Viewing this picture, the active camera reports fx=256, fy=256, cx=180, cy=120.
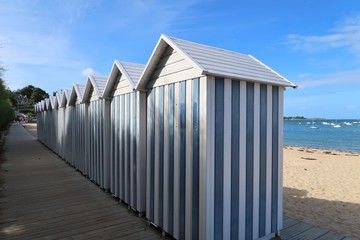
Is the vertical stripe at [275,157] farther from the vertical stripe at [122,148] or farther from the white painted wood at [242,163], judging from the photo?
the vertical stripe at [122,148]

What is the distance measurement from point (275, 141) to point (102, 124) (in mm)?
4071

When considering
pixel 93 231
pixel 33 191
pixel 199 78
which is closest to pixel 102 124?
pixel 33 191

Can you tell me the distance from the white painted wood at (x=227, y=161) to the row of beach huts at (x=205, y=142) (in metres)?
0.01

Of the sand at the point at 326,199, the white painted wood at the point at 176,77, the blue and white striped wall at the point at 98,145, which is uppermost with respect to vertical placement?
the white painted wood at the point at 176,77

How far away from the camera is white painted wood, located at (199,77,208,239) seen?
2.95 meters

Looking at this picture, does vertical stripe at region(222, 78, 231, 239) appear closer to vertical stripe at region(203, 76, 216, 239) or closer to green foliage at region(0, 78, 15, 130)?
vertical stripe at region(203, 76, 216, 239)

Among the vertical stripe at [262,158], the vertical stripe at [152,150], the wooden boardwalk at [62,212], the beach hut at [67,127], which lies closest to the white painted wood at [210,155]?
the vertical stripe at [262,158]

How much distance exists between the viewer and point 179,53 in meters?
3.37

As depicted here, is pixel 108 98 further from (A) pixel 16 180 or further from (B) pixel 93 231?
(A) pixel 16 180

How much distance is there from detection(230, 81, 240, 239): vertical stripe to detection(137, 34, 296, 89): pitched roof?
0.78 feet

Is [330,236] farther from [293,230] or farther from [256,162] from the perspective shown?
[256,162]

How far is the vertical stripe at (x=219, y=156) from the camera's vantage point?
3029mm

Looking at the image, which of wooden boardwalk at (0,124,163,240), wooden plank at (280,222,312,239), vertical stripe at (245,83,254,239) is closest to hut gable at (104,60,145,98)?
vertical stripe at (245,83,254,239)

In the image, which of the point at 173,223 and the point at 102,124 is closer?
the point at 173,223
